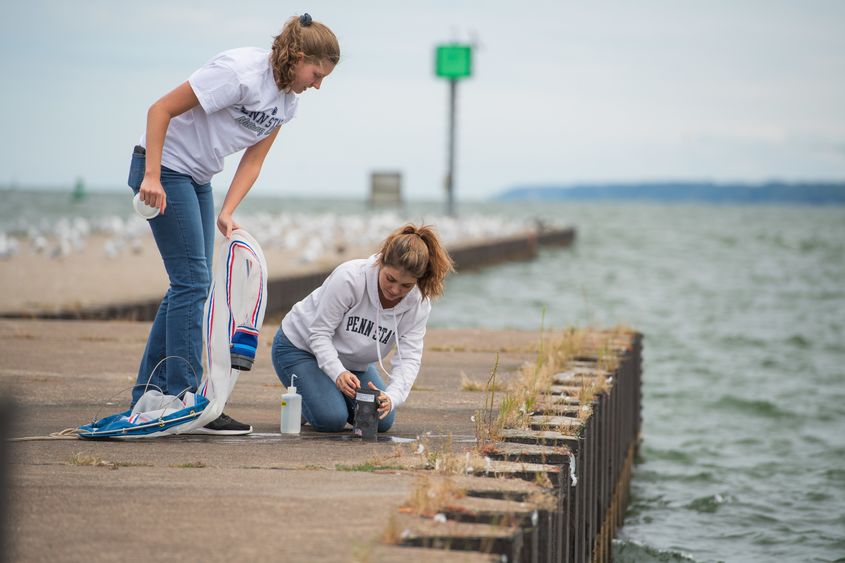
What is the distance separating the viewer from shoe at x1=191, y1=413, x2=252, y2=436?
593 centimetres

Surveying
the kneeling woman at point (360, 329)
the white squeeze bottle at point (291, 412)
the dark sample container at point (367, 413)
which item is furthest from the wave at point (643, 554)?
the white squeeze bottle at point (291, 412)

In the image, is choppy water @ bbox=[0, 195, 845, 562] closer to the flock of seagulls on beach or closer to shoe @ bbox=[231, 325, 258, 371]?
the flock of seagulls on beach

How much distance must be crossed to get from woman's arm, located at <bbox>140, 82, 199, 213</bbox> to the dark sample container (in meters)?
1.32

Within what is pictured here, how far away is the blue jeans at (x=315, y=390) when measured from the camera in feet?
20.2

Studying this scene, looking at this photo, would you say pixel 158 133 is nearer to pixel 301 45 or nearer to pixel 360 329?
pixel 301 45

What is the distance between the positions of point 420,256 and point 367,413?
2.67 ft

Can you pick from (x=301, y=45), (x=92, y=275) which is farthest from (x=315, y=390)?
(x=92, y=275)

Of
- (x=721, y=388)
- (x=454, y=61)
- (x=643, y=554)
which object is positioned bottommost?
(x=721, y=388)

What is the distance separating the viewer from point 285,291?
1883 cm

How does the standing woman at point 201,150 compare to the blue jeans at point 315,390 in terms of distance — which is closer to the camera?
the standing woman at point 201,150

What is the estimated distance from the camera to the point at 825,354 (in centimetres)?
2023

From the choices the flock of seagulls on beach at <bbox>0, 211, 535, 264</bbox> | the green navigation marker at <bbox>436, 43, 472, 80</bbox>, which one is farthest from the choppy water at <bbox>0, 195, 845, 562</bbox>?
the green navigation marker at <bbox>436, 43, 472, 80</bbox>

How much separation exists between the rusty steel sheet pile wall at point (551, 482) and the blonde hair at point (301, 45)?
1.87 metres

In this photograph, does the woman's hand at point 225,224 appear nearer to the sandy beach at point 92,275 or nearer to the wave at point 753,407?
the sandy beach at point 92,275
